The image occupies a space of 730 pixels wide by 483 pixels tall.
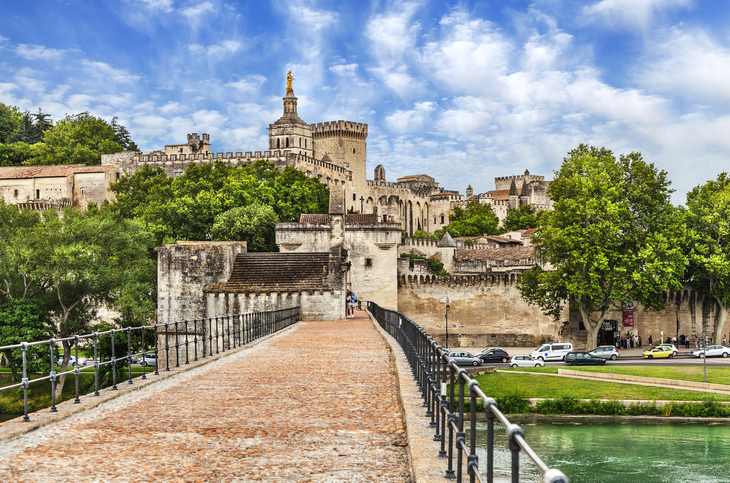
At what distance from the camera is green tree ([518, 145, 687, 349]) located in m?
40.8

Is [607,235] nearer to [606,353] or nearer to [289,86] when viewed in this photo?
[606,353]

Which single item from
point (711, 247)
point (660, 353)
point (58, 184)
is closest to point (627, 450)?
point (660, 353)

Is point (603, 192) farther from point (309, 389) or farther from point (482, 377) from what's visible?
point (309, 389)

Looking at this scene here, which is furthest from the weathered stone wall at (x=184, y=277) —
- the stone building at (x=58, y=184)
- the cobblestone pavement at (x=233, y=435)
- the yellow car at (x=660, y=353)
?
the stone building at (x=58, y=184)

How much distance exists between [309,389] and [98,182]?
257 feet

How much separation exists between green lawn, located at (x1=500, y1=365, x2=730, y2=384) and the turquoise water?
528cm

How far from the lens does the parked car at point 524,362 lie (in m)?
38.7

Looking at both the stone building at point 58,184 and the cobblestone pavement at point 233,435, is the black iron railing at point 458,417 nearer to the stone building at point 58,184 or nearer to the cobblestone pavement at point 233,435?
the cobblestone pavement at point 233,435

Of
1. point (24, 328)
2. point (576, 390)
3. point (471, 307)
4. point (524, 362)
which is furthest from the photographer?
point (471, 307)

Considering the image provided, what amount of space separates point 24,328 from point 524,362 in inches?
1046

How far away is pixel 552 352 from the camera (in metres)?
41.8

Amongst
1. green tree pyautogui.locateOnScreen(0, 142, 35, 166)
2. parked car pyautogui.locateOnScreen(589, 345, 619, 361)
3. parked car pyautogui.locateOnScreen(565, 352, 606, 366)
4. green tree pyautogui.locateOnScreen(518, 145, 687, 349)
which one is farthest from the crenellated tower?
parked car pyautogui.locateOnScreen(565, 352, 606, 366)

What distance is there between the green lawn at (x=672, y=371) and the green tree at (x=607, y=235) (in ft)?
20.9

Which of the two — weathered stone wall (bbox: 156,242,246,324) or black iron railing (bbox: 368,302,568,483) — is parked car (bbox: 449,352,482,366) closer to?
weathered stone wall (bbox: 156,242,246,324)
